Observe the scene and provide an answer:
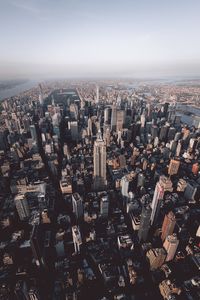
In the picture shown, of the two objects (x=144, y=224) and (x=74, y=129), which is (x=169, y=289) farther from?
(x=74, y=129)

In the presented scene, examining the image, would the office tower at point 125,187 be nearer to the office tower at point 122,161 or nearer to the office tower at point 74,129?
the office tower at point 122,161

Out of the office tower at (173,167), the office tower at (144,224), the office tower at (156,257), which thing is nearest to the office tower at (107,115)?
the office tower at (173,167)

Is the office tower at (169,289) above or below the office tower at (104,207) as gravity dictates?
below

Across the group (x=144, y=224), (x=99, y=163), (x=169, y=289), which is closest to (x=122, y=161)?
(x=99, y=163)

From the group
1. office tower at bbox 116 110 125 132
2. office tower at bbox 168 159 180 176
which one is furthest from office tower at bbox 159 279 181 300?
office tower at bbox 116 110 125 132

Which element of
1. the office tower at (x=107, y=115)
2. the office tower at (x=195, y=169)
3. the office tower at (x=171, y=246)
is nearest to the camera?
the office tower at (x=171, y=246)

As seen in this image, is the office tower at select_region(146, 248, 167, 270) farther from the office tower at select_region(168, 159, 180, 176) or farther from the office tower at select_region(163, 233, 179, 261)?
the office tower at select_region(168, 159, 180, 176)
